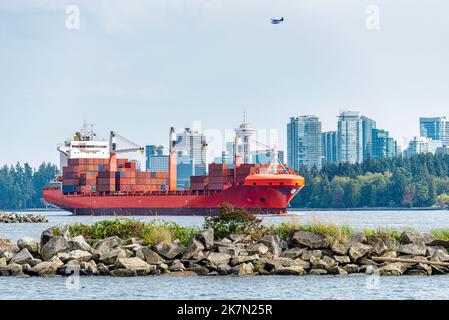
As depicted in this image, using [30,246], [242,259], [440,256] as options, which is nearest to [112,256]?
[30,246]

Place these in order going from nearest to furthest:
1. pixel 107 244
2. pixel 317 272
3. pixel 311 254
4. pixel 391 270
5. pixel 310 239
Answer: pixel 391 270, pixel 317 272, pixel 311 254, pixel 310 239, pixel 107 244

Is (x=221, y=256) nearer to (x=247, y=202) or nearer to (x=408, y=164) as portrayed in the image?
(x=247, y=202)

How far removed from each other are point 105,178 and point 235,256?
8216cm

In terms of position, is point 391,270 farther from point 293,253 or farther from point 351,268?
point 293,253

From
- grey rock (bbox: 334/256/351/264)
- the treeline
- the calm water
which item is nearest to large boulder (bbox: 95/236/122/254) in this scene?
the calm water

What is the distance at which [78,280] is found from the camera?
28453 millimetres

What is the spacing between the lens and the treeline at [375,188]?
563 feet

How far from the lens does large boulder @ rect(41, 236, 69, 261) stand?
31.3 meters

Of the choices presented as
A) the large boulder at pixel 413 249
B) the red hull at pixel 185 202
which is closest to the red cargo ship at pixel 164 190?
the red hull at pixel 185 202

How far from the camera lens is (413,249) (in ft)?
101

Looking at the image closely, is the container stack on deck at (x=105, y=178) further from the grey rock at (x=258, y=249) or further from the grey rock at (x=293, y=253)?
the grey rock at (x=293, y=253)

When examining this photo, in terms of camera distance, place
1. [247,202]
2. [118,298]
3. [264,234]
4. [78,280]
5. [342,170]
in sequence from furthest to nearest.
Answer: [342,170], [247,202], [264,234], [78,280], [118,298]
